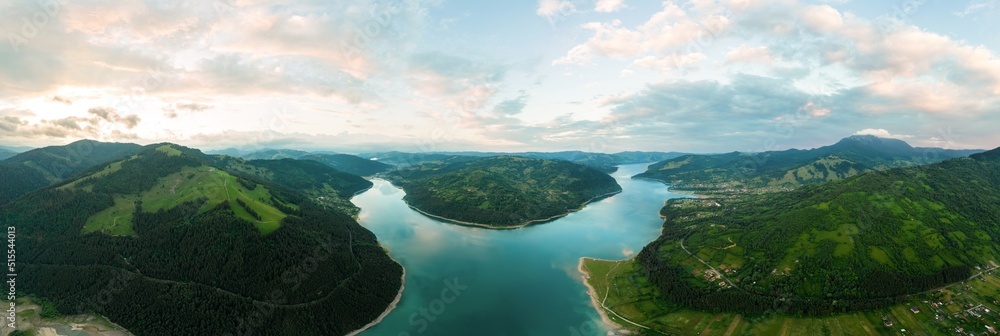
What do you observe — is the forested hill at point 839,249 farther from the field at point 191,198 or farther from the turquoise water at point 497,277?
the field at point 191,198

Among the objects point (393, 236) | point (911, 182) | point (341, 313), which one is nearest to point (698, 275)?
point (341, 313)

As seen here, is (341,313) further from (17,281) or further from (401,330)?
(17,281)

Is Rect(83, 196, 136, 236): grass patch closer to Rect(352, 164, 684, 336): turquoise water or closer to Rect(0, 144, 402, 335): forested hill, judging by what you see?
Rect(0, 144, 402, 335): forested hill

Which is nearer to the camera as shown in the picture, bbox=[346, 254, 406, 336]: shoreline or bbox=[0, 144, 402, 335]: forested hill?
bbox=[346, 254, 406, 336]: shoreline

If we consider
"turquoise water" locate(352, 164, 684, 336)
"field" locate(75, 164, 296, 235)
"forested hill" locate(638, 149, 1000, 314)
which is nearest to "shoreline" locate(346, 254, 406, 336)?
"turquoise water" locate(352, 164, 684, 336)

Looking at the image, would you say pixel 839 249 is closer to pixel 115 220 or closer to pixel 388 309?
pixel 388 309

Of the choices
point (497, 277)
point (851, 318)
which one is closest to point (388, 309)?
point (497, 277)

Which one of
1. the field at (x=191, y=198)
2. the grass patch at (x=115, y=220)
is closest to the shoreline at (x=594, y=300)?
the field at (x=191, y=198)
